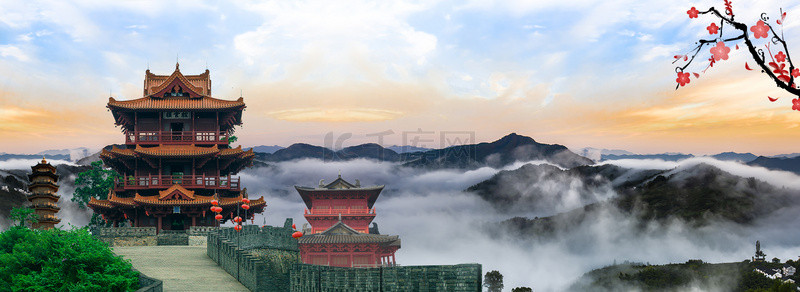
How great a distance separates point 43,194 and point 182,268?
1396 centimetres

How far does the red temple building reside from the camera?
53.8 meters

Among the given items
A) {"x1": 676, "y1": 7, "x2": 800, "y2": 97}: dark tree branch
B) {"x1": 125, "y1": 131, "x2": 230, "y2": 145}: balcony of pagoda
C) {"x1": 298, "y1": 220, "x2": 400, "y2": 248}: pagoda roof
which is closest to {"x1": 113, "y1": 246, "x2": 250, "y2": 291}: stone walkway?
{"x1": 125, "y1": 131, "x2": 230, "y2": 145}: balcony of pagoda

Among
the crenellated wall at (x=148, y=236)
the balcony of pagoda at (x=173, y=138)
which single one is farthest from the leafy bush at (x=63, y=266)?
the balcony of pagoda at (x=173, y=138)

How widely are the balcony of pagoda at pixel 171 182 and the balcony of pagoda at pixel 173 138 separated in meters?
2.50

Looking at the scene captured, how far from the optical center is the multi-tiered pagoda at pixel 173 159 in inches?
1839

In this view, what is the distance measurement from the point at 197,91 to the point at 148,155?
640cm

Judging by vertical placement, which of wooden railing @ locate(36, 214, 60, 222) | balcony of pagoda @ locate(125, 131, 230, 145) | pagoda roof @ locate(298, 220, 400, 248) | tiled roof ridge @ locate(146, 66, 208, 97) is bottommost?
pagoda roof @ locate(298, 220, 400, 248)

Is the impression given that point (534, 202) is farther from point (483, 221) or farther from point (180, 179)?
point (180, 179)

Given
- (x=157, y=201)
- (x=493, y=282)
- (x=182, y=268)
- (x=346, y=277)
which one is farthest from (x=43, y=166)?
(x=493, y=282)

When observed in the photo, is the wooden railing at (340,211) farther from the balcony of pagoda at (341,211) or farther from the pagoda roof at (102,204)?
the pagoda roof at (102,204)

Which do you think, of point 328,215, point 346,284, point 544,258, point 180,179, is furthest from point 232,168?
point 544,258

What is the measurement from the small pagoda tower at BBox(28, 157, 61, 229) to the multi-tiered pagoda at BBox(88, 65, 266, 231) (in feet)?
21.4

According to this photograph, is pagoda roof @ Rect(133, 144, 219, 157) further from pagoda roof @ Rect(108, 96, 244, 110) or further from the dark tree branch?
the dark tree branch

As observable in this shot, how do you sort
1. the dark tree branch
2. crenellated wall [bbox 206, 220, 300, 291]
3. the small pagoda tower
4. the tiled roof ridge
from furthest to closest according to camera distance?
the tiled roof ridge
the small pagoda tower
crenellated wall [bbox 206, 220, 300, 291]
the dark tree branch
